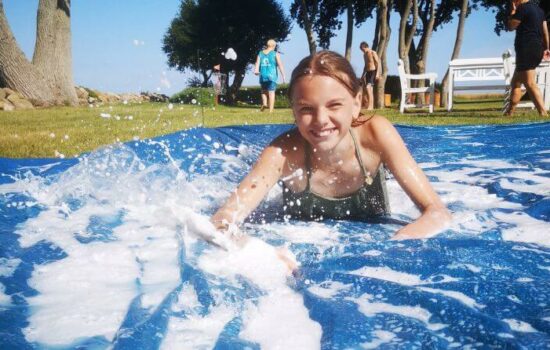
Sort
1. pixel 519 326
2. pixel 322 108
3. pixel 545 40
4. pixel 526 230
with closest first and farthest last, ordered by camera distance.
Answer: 1. pixel 519 326
2. pixel 322 108
3. pixel 526 230
4. pixel 545 40

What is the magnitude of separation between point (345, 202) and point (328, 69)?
832mm

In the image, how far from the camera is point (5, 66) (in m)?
12.8

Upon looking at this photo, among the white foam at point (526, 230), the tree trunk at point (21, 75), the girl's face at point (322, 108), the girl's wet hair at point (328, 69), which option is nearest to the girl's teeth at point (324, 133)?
the girl's face at point (322, 108)

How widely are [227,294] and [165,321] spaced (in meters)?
0.29

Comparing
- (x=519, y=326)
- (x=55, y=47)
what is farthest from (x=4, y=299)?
(x=55, y=47)

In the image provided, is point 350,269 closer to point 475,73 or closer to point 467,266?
Result: point 467,266

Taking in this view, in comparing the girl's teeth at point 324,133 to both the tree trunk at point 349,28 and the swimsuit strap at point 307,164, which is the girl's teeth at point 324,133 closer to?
the swimsuit strap at point 307,164

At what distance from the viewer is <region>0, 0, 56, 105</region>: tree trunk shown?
41.6 feet

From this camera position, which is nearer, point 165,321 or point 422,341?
point 422,341

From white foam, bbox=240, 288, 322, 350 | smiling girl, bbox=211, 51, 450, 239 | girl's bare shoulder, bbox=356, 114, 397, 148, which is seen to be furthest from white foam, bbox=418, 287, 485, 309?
girl's bare shoulder, bbox=356, 114, 397, 148

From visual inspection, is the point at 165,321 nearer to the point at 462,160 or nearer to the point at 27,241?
the point at 27,241

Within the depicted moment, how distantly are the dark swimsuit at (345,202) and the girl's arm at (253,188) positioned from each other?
19cm

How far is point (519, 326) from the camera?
1273 mm

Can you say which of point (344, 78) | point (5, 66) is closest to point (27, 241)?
point (344, 78)
